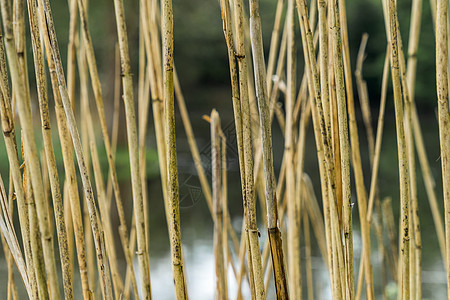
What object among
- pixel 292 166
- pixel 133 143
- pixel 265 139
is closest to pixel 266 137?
pixel 265 139

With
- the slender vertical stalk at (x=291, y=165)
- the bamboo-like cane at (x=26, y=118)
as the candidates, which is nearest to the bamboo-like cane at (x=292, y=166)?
the slender vertical stalk at (x=291, y=165)

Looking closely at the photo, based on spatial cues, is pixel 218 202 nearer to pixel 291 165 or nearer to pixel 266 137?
pixel 291 165

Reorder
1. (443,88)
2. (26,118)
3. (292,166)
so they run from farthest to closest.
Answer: (292,166) < (443,88) < (26,118)

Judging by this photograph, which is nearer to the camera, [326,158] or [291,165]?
[326,158]

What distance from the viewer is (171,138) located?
1.19 feet

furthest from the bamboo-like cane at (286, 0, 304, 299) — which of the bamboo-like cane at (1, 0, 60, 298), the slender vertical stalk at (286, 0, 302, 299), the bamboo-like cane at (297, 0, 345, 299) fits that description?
the bamboo-like cane at (1, 0, 60, 298)

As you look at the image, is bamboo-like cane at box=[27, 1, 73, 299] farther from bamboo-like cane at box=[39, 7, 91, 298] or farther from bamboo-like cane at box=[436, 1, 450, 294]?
bamboo-like cane at box=[436, 1, 450, 294]

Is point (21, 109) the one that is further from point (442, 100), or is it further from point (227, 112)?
point (227, 112)

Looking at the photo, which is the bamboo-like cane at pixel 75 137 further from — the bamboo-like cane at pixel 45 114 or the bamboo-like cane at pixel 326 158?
the bamboo-like cane at pixel 326 158

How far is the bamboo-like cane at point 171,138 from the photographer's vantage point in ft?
1.16

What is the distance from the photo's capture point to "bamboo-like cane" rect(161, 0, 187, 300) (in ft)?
1.16

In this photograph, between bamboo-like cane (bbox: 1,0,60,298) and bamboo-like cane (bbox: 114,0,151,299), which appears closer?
bamboo-like cane (bbox: 1,0,60,298)

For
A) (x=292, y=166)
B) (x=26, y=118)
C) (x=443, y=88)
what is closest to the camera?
(x=26, y=118)

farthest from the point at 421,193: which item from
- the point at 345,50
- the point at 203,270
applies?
the point at 345,50
